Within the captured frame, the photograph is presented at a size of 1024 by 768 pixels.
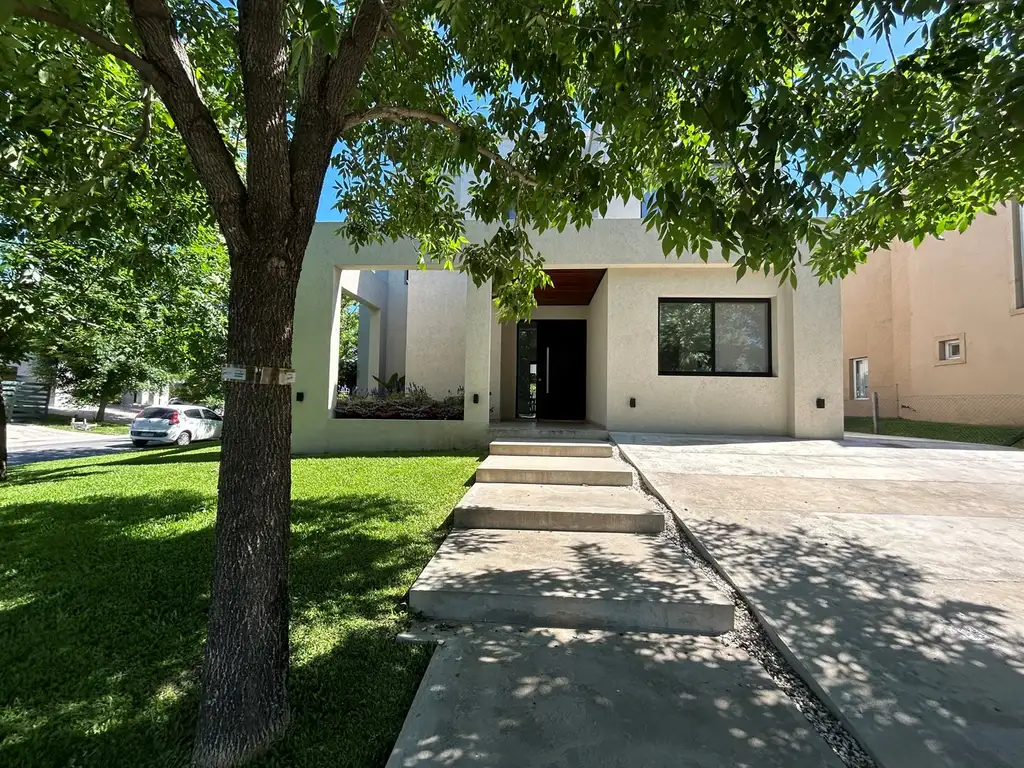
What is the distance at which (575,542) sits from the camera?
12.4 feet

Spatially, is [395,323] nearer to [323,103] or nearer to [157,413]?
[157,413]

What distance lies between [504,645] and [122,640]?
80.7 inches

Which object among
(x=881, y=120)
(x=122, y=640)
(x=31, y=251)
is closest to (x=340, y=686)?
(x=122, y=640)

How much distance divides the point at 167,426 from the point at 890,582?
70.5ft

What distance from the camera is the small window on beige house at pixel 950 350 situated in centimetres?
1495

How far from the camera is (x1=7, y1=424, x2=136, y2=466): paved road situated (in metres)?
15.1

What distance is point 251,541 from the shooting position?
1846mm

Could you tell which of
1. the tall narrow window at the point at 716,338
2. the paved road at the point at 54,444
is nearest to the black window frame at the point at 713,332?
the tall narrow window at the point at 716,338

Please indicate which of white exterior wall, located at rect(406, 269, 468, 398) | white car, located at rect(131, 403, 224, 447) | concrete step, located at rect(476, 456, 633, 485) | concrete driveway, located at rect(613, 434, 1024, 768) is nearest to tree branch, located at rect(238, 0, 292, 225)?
concrete driveway, located at rect(613, 434, 1024, 768)

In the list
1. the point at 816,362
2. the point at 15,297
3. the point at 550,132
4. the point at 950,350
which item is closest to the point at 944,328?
the point at 950,350

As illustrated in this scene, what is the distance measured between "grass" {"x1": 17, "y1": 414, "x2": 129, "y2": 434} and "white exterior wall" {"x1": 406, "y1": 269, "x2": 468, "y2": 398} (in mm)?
20509

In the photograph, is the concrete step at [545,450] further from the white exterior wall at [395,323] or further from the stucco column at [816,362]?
the white exterior wall at [395,323]

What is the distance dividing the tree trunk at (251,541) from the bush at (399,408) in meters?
7.49

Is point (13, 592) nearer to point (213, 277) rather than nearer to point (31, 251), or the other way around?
point (31, 251)
